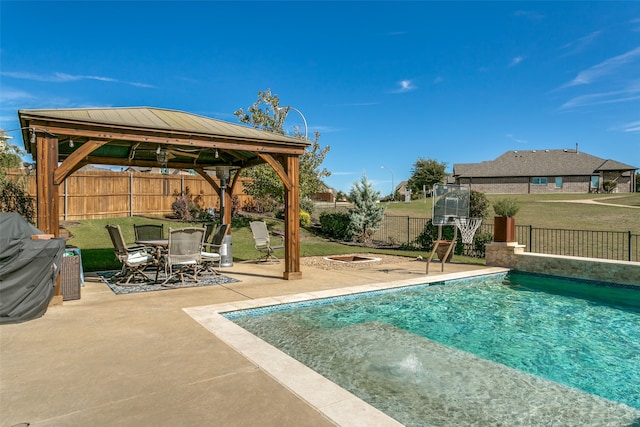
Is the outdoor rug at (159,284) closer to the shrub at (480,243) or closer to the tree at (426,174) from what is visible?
the shrub at (480,243)

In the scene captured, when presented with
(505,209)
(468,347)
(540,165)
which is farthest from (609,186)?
(468,347)

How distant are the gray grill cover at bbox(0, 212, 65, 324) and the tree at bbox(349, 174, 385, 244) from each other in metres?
13.3

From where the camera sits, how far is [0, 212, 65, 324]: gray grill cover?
5160 mm

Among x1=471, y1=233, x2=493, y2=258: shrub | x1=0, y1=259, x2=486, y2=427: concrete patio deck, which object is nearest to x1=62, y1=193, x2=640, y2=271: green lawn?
x1=471, y1=233, x2=493, y2=258: shrub

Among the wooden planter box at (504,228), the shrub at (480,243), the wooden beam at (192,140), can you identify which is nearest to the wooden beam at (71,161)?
the wooden beam at (192,140)

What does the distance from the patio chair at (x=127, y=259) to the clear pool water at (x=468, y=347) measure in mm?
3209

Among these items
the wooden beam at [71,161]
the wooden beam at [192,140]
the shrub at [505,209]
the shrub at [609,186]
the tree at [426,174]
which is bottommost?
the shrub at [505,209]

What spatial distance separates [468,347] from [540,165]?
51931 mm

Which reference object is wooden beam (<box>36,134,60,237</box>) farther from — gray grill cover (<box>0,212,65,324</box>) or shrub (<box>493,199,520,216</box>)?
shrub (<box>493,199,520,216</box>)

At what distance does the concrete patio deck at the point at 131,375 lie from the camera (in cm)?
285

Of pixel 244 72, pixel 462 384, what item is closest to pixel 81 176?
pixel 244 72

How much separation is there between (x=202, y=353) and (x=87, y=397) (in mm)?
1208

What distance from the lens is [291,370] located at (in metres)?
3.71

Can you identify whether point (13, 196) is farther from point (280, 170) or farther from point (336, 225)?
point (336, 225)
